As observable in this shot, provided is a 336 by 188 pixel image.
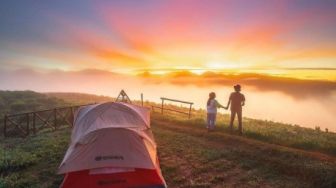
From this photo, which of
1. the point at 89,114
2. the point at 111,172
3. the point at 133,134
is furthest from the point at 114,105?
the point at 111,172

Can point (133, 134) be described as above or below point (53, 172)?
above

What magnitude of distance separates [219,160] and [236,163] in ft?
3.03

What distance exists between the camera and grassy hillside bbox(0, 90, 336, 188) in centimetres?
1370

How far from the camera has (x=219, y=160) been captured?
1628cm

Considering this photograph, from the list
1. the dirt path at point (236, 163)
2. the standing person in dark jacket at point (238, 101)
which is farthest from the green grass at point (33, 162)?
the standing person in dark jacket at point (238, 101)

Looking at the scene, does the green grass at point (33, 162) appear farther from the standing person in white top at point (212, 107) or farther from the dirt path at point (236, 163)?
the standing person in white top at point (212, 107)

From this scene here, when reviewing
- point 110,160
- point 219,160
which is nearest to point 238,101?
point 219,160

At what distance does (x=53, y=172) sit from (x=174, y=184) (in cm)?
598

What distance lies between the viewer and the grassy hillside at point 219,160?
44.9ft

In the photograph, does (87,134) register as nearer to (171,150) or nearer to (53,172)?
(53,172)

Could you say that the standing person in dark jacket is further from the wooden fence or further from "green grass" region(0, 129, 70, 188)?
the wooden fence

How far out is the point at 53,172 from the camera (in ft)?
50.6

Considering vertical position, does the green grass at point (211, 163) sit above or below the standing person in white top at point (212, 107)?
below

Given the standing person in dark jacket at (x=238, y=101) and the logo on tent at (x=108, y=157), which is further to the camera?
the standing person in dark jacket at (x=238, y=101)
